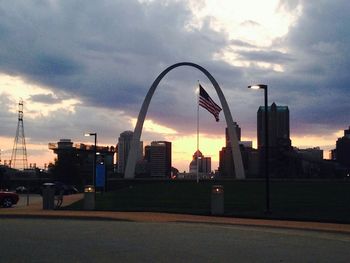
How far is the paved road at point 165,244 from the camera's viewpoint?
12727mm

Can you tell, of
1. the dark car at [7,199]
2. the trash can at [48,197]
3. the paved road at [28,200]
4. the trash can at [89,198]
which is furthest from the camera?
the paved road at [28,200]

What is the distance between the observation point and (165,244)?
1520cm

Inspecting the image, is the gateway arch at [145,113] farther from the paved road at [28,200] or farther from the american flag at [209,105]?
the paved road at [28,200]

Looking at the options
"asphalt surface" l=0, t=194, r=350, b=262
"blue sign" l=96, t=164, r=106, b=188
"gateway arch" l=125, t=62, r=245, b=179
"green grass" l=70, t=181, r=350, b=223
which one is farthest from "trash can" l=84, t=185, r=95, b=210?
"gateway arch" l=125, t=62, r=245, b=179

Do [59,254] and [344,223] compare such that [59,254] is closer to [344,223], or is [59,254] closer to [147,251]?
[147,251]

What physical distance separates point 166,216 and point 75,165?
83624 mm

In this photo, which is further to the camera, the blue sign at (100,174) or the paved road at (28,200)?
the blue sign at (100,174)

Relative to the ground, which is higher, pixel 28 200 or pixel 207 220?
pixel 28 200

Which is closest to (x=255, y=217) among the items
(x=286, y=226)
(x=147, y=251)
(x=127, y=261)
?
(x=286, y=226)

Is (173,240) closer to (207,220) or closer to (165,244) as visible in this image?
(165,244)

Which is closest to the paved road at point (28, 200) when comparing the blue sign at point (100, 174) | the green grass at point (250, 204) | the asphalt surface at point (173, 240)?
the green grass at point (250, 204)

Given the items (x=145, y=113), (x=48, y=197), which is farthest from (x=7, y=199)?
(x=145, y=113)

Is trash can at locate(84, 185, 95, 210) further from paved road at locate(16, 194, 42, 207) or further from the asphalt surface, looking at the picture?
paved road at locate(16, 194, 42, 207)

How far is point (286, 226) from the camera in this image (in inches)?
829
